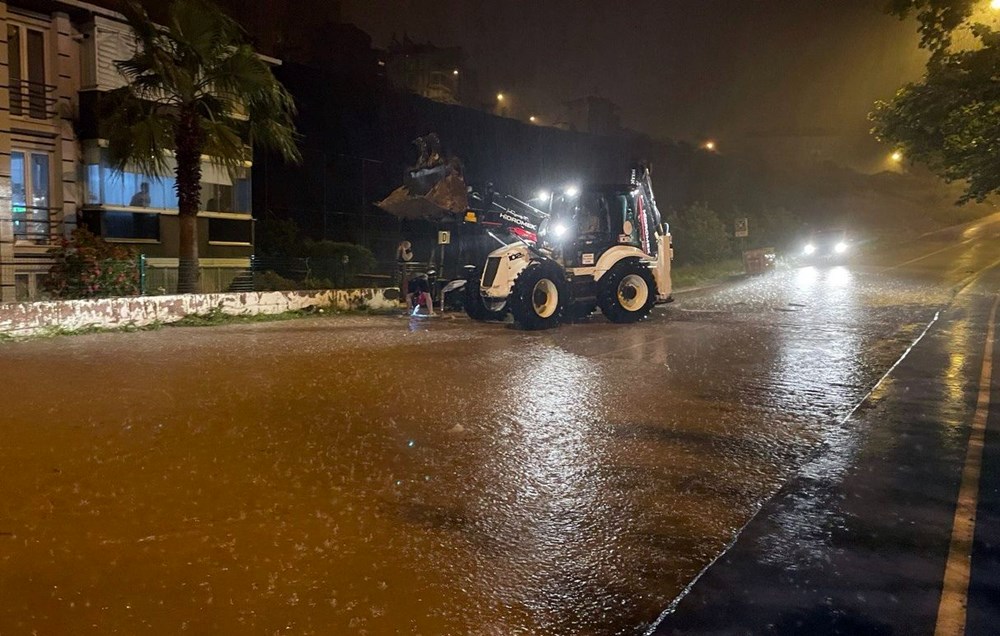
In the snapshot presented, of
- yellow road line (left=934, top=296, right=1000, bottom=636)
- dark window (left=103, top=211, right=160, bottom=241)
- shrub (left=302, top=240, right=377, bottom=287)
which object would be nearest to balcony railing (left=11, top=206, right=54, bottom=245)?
→ dark window (left=103, top=211, right=160, bottom=241)

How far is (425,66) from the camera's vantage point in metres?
66.6

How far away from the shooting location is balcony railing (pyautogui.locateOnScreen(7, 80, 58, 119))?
20500 millimetres

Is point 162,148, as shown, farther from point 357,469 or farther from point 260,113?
point 357,469

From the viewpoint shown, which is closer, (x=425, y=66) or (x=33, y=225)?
(x=33, y=225)

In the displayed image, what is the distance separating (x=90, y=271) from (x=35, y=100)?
697cm

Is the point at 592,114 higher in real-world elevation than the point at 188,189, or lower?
higher

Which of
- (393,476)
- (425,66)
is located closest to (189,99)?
(393,476)

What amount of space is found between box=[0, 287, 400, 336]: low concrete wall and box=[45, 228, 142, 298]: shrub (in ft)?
1.98

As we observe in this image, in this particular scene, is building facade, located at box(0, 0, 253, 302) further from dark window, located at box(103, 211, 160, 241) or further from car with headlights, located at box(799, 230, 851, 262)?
car with headlights, located at box(799, 230, 851, 262)

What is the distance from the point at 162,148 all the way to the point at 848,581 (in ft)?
55.5

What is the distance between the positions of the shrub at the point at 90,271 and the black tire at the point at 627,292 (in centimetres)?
1013

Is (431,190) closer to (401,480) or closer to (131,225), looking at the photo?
(131,225)

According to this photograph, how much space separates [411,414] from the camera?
28.0ft

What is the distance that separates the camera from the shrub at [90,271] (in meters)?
16.6
